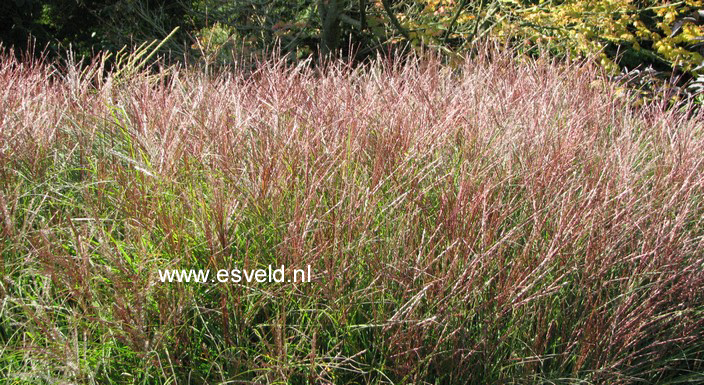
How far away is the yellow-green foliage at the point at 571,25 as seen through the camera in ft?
20.8

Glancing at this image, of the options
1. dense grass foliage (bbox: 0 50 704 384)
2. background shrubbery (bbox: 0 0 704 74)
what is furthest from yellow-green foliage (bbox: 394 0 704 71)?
dense grass foliage (bbox: 0 50 704 384)

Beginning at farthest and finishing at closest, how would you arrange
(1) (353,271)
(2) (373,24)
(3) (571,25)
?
(3) (571,25)
(2) (373,24)
(1) (353,271)

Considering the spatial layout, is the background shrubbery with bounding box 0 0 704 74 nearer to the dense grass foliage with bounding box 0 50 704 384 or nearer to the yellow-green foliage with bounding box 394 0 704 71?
the yellow-green foliage with bounding box 394 0 704 71

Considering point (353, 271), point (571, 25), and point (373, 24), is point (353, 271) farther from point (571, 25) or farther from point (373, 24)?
point (571, 25)

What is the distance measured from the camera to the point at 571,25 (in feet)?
23.5

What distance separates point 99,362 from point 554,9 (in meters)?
6.07

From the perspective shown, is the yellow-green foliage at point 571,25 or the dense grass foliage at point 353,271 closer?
the dense grass foliage at point 353,271

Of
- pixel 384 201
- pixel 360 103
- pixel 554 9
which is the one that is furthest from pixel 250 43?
pixel 384 201

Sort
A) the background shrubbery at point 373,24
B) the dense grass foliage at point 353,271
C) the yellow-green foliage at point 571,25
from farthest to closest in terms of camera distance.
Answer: the background shrubbery at point 373,24 < the yellow-green foliage at point 571,25 < the dense grass foliage at point 353,271

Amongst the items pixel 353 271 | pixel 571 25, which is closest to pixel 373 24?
pixel 571 25

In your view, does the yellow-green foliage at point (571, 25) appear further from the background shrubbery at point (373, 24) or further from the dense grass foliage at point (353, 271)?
the dense grass foliage at point (353, 271)

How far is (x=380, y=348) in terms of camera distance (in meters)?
1.93

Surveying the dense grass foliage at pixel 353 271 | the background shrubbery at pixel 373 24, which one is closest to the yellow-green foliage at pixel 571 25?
the background shrubbery at pixel 373 24

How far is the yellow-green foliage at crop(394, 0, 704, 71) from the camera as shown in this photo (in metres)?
6.33
